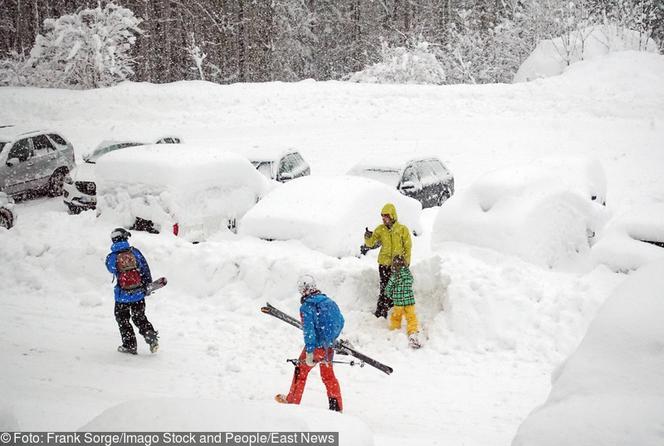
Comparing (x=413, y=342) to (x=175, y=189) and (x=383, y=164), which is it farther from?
(x=383, y=164)

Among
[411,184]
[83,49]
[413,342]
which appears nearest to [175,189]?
[413,342]

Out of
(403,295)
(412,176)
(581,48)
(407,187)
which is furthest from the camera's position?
(581,48)

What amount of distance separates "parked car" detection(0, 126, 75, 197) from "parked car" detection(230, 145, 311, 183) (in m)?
4.99

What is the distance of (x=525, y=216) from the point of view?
326 inches

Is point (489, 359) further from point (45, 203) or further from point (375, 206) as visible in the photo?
point (45, 203)

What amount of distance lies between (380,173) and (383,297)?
727cm

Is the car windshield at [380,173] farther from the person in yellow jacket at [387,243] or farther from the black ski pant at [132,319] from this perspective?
the black ski pant at [132,319]

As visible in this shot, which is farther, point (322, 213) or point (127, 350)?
point (322, 213)

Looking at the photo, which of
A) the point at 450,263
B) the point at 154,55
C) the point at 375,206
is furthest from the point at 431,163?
the point at 154,55

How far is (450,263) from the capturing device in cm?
829

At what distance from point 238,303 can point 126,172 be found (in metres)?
3.49

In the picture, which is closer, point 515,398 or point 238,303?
point 515,398

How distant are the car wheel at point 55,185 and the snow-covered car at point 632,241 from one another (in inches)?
522

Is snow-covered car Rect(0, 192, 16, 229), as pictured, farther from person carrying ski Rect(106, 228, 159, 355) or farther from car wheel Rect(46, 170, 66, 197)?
person carrying ski Rect(106, 228, 159, 355)
